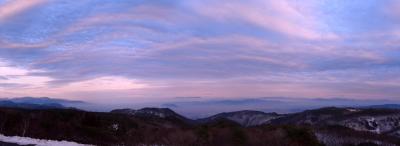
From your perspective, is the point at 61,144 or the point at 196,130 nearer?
the point at 61,144

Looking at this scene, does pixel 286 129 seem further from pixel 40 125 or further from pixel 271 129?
pixel 40 125

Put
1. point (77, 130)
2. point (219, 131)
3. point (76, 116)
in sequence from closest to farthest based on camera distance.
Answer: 1. point (219, 131)
2. point (77, 130)
3. point (76, 116)

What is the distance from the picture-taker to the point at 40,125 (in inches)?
2953

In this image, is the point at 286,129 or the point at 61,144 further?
the point at 286,129

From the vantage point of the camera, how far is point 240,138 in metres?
64.8

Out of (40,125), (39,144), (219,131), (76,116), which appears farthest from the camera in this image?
(76,116)

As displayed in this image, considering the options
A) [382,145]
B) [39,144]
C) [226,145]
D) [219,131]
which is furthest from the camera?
[382,145]

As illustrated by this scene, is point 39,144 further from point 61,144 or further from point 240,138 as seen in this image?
point 240,138

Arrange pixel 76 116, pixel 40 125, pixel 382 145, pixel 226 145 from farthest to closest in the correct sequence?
1. pixel 382 145
2. pixel 76 116
3. pixel 40 125
4. pixel 226 145

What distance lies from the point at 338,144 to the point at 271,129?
5201 centimetres

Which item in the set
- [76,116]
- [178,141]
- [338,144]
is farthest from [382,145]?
[178,141]

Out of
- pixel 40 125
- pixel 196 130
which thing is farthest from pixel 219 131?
pixel 40 125

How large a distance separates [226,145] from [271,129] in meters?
20.0

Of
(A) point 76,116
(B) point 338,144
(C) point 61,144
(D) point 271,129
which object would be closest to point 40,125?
(D) point 271,129
